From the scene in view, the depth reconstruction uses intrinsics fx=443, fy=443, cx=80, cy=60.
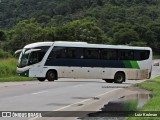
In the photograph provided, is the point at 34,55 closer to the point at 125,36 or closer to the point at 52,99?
the point at 52,99

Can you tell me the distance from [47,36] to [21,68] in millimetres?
57776

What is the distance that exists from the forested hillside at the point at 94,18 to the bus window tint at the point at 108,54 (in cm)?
5922

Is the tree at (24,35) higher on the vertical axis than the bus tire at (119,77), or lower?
higher

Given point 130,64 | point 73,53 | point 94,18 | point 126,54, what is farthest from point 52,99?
point 94,18

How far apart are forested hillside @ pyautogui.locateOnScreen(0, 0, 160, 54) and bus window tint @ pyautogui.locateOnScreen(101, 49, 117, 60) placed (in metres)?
59.2

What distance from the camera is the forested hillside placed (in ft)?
331

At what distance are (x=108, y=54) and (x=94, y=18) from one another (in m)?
90.1

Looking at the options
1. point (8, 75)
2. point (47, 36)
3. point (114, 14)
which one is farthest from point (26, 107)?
point (114, 14)

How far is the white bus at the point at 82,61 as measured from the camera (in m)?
33.6

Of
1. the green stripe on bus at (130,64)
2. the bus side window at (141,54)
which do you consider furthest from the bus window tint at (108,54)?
the bus side window at (141,54)

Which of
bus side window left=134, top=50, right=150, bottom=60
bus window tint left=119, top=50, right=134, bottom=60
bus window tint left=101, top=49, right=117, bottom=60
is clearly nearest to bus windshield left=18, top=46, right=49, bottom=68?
bus window tint left=101, top=49, right=117, bottom=60

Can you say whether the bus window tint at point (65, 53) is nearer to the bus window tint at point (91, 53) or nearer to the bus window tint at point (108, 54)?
the bus window tint at point (91, 53)

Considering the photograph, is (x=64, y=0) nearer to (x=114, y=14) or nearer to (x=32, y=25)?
(x=114, y=14)

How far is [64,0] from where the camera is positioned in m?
153
